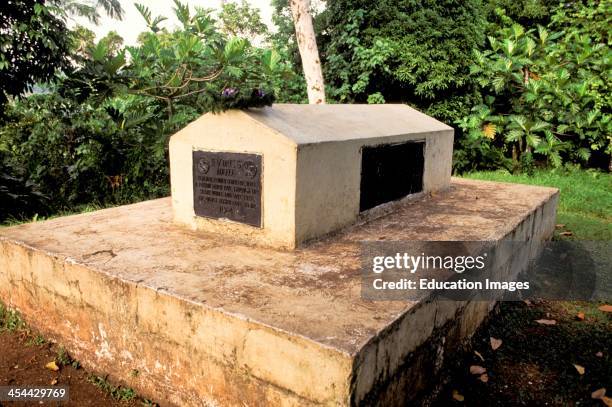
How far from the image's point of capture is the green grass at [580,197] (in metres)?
5.77

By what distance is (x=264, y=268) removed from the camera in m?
2.77

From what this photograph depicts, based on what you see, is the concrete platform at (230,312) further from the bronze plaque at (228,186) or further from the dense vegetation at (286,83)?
the dense vegetation at (286,83)

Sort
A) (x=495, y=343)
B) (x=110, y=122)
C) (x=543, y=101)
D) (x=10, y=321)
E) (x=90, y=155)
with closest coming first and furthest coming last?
(x=495, y=343) < (x=10, y=321) < (x=90, y=155) < (x=110, y=122) < (x=543, y=101)

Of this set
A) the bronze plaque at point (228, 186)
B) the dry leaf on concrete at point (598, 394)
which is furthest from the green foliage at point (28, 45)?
the dry leaf on concrete at point (598, 394)

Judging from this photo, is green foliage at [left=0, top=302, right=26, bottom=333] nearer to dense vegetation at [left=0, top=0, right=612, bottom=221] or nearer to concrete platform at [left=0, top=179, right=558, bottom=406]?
concrete platform at [left=0, top=179, right=558, bottom=406]

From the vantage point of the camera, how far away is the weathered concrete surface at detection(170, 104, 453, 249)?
3.08 metres

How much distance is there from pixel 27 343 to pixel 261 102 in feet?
7.73

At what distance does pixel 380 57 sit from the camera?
28.5ft

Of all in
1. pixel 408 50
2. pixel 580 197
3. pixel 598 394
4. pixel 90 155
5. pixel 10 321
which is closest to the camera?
pixel 598 394

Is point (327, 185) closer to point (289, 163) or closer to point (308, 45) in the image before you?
point (289, 163)

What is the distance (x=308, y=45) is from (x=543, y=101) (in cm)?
517

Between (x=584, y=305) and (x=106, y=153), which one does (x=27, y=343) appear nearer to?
(x=106, y=153)

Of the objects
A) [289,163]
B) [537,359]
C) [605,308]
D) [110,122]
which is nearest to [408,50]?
[110,122]

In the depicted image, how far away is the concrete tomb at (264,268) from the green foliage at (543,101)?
18.1 feet
